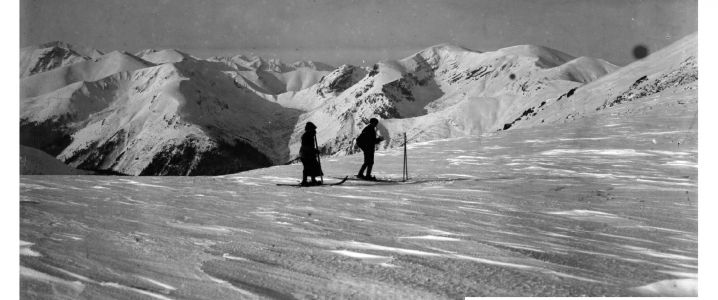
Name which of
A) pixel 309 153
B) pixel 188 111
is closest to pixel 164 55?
pixel 309 153

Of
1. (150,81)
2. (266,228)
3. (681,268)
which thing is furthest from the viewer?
(150,81)

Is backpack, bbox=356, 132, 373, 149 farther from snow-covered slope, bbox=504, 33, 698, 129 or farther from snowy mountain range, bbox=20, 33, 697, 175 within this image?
snow-covered slope, bbox=504, 33, 698, 129

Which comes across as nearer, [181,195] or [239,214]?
[239,214]

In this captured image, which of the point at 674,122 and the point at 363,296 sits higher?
the point at 674,122

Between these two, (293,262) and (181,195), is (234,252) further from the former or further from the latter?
(181,195)

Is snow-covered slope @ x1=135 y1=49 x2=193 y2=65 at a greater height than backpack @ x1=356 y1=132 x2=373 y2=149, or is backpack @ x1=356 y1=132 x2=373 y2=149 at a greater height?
snow-covered slope @ x1=135 y1=49 x2=193 y2=65

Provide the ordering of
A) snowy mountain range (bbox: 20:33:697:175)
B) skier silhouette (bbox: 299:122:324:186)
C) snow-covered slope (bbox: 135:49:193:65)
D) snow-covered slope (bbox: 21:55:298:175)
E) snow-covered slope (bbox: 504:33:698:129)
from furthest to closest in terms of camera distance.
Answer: snow-covered slope (bbox: 21:55:298:175) < snow-covered slope (bbox: 504:33:698:129) < snowy mountain range (bbox: 20:33:697:175) < snow-covered slope (bbox: 135:49:193:65) < skier silhouette (bbox: 299:122:324:186)

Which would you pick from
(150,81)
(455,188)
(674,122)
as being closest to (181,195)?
(455,188)

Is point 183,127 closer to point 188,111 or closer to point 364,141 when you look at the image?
point 188,111

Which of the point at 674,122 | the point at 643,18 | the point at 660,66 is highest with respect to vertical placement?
the point at 660,66

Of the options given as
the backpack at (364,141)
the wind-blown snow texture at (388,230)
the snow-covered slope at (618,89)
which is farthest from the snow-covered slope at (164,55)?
the snow-covered slope at (618,89)

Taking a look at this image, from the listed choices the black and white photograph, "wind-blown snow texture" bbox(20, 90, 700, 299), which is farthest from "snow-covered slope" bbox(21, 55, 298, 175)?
"wind-blown snow texture" bbox(20, 90, 700, 299)
